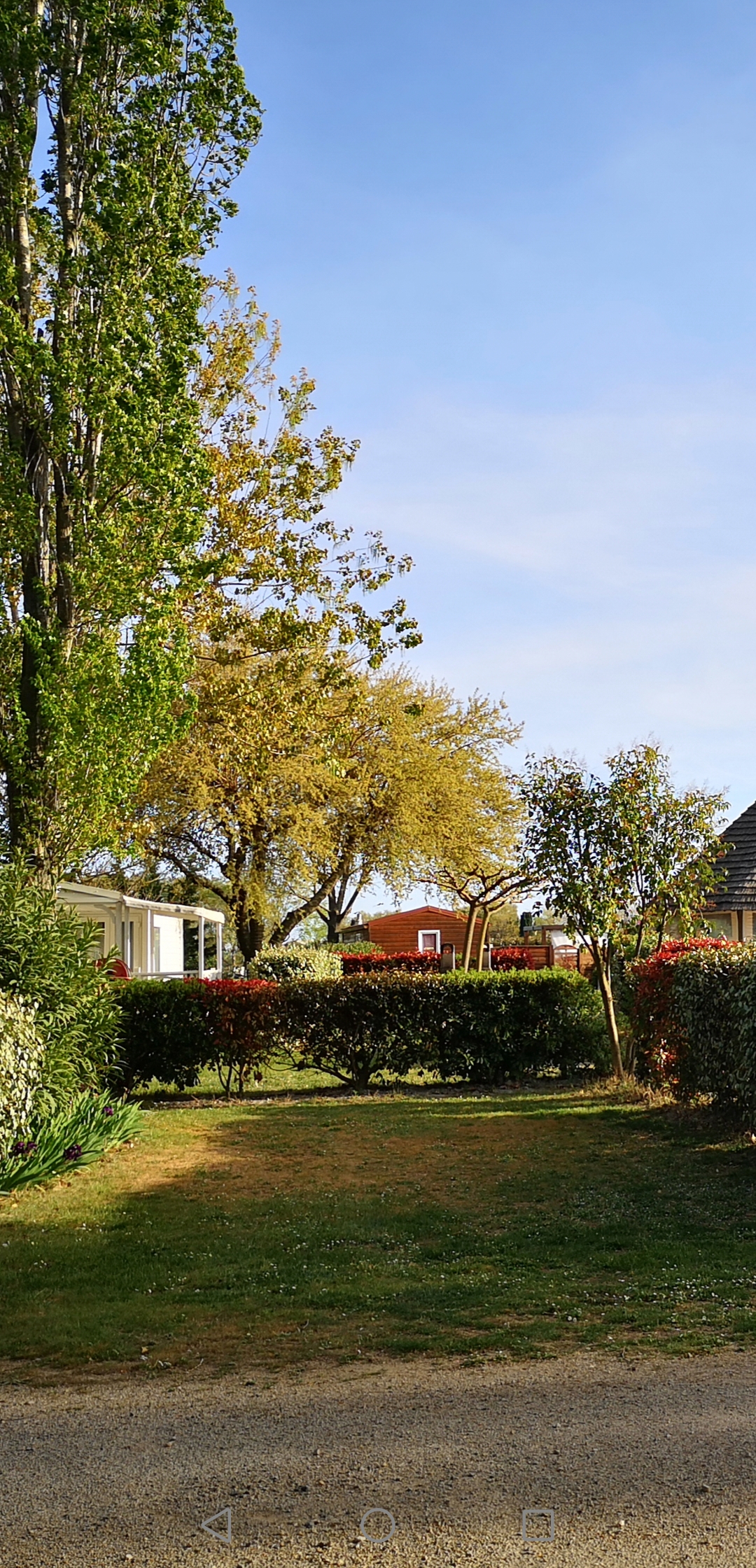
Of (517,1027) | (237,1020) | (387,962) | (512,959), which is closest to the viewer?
(237,1020)

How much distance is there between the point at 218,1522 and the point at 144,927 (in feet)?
80.4

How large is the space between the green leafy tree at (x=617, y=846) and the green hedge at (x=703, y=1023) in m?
0.74

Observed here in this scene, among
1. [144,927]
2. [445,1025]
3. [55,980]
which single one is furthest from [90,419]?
[144,927]

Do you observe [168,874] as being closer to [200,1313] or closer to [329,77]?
[329,77]

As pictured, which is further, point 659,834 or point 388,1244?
point 659,834

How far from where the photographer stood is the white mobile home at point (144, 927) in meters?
22.0

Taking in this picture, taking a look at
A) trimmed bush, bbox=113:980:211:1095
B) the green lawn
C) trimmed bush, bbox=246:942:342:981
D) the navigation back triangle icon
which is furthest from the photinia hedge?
the navigation back triangle icon

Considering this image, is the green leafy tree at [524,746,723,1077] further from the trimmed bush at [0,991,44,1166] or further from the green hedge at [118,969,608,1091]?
the trimmed bush at [0,991,44,1166]

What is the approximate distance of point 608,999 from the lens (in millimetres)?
13578

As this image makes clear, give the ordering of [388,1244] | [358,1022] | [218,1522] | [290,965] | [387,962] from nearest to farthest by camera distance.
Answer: [218,1522] < [388,1244] < [358,1022] < [290,965] < [387,962]

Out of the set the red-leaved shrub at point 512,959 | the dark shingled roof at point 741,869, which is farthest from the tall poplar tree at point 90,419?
the red-leaved shrub at point 512,959

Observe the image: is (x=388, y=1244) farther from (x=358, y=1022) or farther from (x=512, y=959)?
(x=512, y=959)

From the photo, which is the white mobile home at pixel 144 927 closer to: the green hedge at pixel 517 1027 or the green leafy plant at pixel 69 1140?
the green hedge at pixel 517 1027

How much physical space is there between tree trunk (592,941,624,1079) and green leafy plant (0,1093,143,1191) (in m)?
5.23
